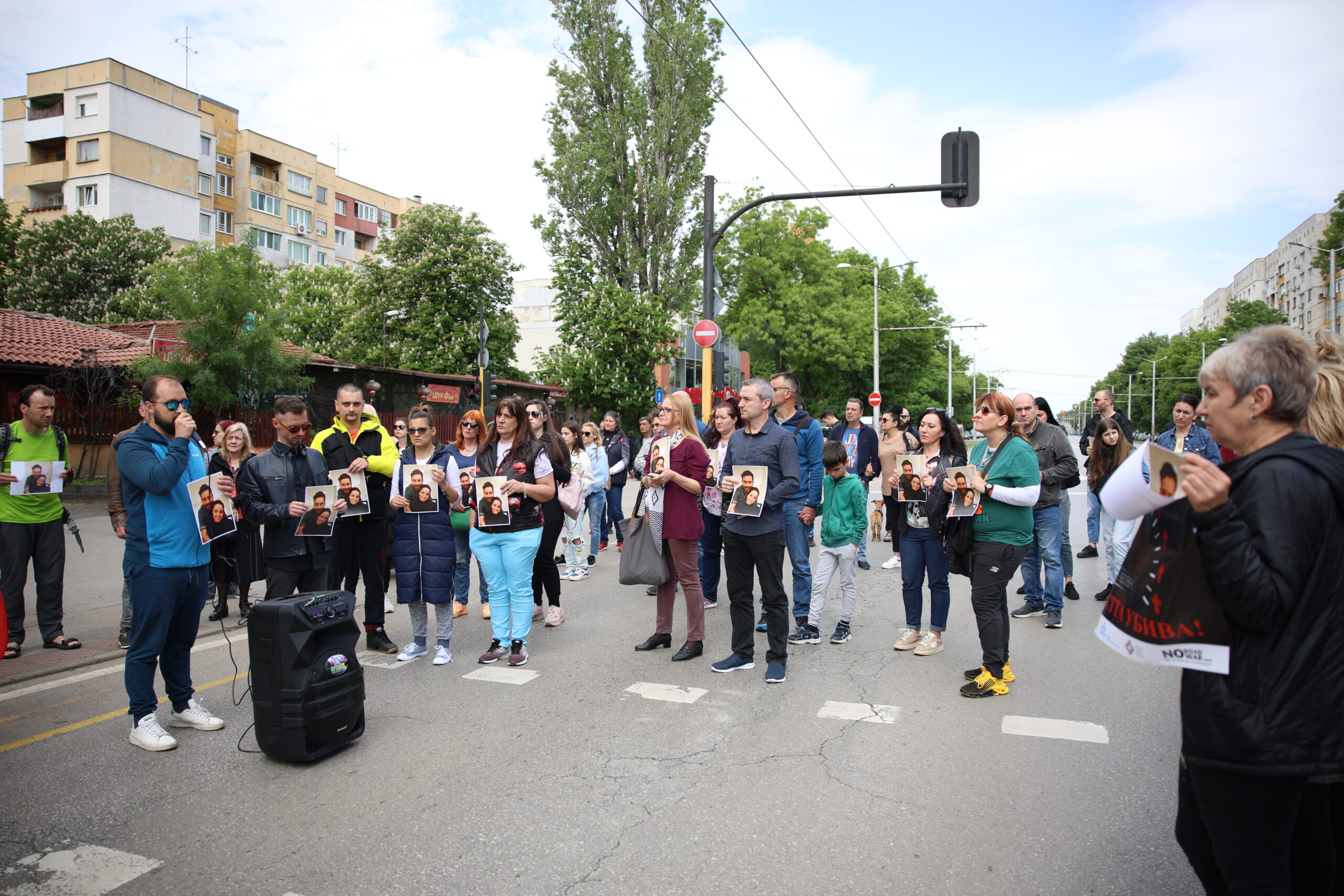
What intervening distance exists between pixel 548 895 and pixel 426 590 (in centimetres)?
356

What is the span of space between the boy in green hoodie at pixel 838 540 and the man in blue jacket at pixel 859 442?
1.94 metres

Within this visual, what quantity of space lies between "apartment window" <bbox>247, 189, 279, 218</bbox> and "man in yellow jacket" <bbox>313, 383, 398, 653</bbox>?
53.6 meters

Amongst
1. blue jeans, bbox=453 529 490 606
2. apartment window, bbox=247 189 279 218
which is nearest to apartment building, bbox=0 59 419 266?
apartment window, bbox=247 189 279 218

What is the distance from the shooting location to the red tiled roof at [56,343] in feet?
66.3

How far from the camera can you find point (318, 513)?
18.3 ft

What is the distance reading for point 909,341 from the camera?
4994cm

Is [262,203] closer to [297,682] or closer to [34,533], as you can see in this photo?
[34,533]

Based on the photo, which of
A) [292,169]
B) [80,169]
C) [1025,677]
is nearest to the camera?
[1025,677]

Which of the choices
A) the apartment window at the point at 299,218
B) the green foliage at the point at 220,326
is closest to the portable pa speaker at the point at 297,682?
the green foliage at the point at 220,326

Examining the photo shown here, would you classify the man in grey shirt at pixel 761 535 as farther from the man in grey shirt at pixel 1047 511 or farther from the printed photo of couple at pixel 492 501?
the man in grey shirt at pixel 1047 511

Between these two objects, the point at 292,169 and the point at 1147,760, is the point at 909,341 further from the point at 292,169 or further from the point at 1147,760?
the point at 1147,760

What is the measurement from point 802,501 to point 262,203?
2197 inches

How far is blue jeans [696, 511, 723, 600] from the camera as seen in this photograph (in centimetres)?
783

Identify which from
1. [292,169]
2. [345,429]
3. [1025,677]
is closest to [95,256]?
[292,169]
